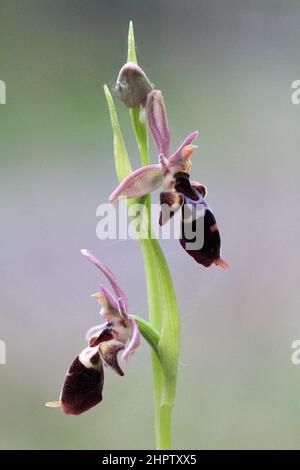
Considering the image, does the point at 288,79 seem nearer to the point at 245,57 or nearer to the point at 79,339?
the point at 245,57

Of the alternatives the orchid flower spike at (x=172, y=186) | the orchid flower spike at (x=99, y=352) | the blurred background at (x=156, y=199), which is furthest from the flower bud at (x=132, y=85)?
the blurred background at (x=156, y=199)

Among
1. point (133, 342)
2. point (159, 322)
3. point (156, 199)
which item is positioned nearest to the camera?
point (133, 342)

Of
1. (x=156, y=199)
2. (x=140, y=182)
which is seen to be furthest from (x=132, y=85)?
(x=156, y=199)

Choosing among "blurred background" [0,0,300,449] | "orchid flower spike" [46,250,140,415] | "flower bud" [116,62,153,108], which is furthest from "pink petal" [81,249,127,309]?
"blurred background" [0,0,300,449]

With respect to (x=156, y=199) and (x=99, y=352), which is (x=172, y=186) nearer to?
(x=99, y=352)

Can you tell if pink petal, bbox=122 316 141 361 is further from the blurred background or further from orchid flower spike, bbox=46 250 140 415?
the blurred background
